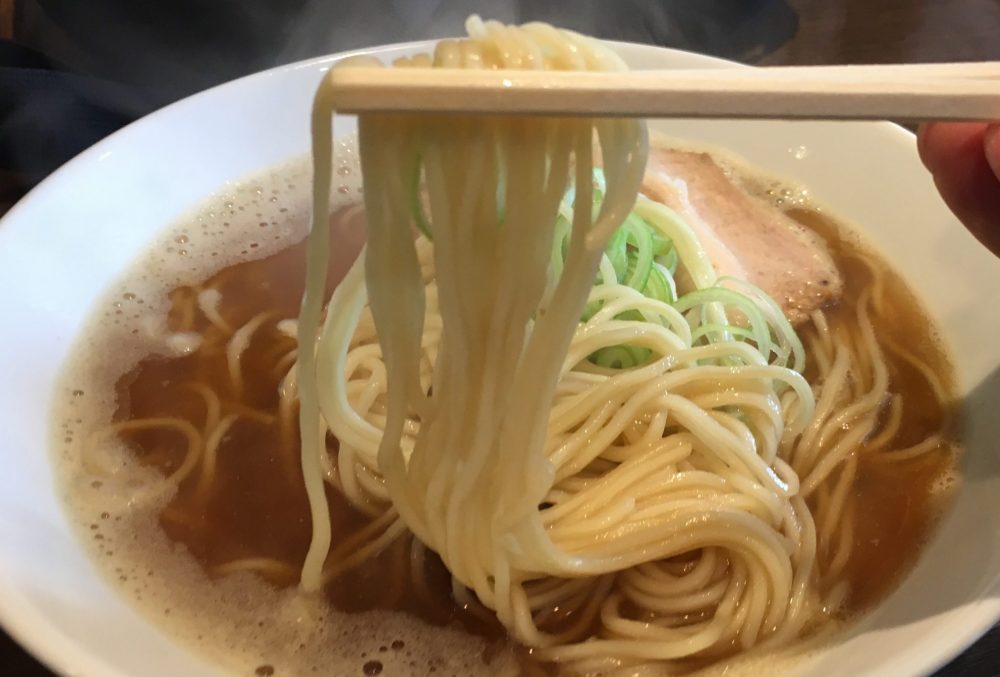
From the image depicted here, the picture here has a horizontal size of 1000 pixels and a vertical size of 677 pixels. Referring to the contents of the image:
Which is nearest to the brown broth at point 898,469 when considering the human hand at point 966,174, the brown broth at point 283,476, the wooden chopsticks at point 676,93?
the brown broth at point 283,476

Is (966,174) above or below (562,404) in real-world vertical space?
above

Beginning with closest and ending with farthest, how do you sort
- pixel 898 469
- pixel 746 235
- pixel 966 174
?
1. pixel 966 174
2. pixel 898 469
3. pixel 746 235

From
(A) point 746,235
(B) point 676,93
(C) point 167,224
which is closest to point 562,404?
(B) point 676,93

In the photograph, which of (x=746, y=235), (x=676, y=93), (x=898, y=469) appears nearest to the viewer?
(x=676, y=93)

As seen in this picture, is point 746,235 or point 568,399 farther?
point 746,235

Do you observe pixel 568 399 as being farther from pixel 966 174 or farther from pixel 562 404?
pixel 966 174

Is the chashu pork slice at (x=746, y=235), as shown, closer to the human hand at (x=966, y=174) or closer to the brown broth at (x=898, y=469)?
the brown broth at (x=898, y=469)

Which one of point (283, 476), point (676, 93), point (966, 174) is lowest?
point (283, 476)
